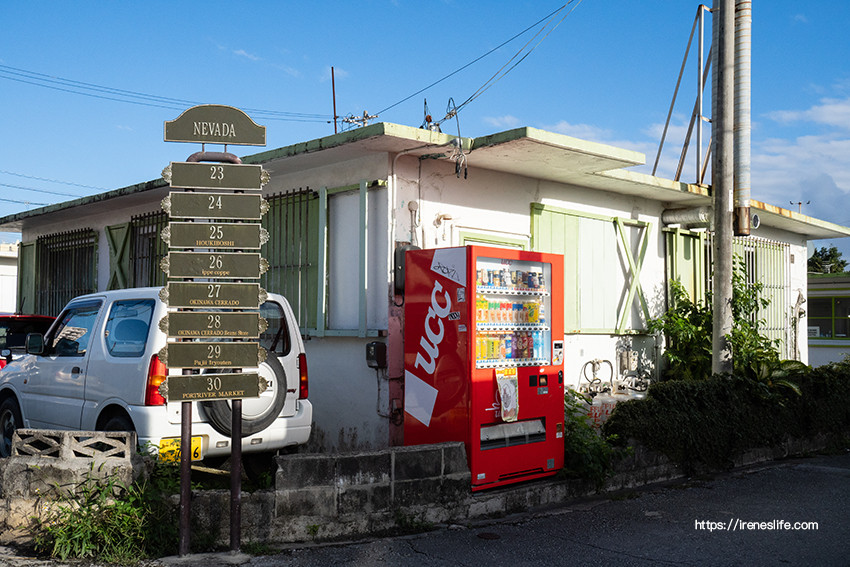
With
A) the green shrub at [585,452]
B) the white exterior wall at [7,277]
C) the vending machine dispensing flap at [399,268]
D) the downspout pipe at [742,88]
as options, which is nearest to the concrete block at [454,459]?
the green shrub at [585,452]

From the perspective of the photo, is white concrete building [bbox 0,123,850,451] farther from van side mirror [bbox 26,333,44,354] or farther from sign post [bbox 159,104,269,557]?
van side mirror [bbox 26,333,44,354]

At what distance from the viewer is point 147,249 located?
12242 mm

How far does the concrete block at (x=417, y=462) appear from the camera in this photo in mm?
6113

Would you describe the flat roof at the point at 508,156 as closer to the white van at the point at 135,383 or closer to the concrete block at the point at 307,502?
the white van at the point at 135,383

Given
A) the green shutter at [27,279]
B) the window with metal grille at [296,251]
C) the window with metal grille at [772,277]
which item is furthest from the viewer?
the green shutter at [27,279]

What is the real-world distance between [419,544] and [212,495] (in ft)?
5.53

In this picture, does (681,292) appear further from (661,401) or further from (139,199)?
(139,199)

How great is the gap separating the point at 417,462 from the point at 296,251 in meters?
4.16

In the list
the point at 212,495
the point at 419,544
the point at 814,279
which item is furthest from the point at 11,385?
the point at 814,279

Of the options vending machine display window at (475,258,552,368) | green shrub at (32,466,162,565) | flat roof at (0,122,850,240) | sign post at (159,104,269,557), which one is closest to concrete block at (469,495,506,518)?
vending machine display window at (475,258,552,368)

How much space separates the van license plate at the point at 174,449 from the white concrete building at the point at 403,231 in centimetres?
248

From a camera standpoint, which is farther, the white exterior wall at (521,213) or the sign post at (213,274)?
the white exterior wall at (521,213)

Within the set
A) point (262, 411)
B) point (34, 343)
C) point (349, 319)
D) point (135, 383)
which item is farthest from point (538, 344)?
point (34, 343)

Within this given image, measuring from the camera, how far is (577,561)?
17.6ft
